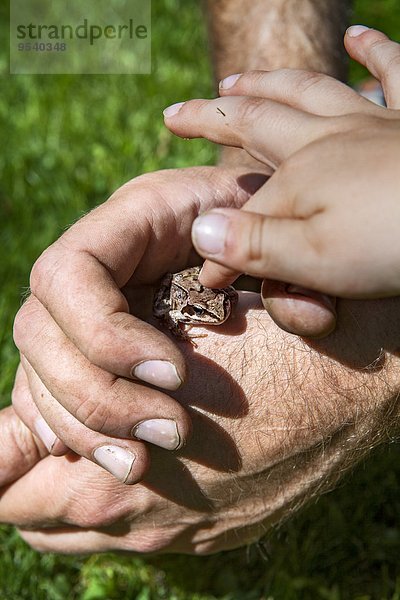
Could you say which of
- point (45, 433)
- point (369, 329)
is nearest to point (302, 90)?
point (369, 329)

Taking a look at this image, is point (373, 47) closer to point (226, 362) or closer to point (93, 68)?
point (226, 362)

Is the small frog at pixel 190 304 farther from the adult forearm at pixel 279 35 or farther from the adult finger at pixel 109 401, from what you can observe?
the adult forearm at pixel 279 35

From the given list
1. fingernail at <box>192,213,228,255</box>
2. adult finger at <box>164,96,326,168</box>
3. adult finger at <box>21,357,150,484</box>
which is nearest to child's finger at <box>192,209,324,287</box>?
fingernail at <box>192,213,228,255</box>

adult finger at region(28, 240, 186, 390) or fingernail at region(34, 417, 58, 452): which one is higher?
adult finger at region(28, 240, 186, 390)

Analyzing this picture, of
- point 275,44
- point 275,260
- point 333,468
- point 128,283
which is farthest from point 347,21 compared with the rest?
point 275,260

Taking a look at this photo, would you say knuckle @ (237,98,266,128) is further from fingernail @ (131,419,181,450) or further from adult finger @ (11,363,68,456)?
adult finger @ (11,363,68,456)
